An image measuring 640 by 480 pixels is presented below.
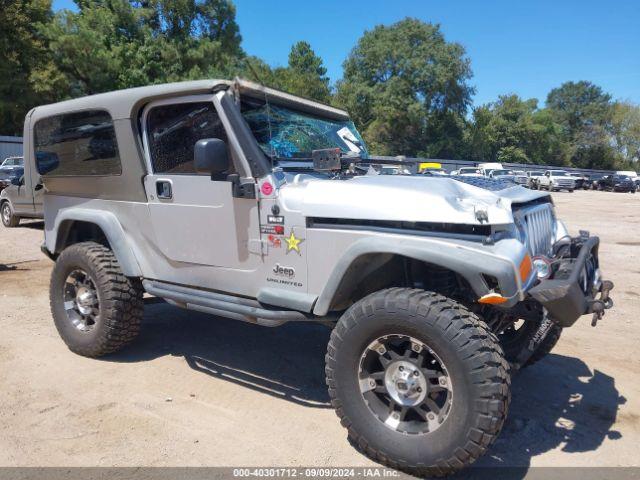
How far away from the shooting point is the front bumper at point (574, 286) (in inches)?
108

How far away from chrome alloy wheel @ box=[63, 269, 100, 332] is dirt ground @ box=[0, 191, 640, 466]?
1.01 feet

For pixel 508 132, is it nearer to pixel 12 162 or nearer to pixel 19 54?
pixel 19 54

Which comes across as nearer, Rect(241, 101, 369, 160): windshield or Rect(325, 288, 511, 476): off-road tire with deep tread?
Rect(325, 288, 511, 476): off-road tire with deep tread

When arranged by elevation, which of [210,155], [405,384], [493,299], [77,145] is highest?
[77,145]

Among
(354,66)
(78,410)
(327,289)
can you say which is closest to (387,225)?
(327,289)

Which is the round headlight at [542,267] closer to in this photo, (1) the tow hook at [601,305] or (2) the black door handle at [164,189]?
(1) the tow hook at [601,305]

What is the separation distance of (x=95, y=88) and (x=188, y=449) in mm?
32487

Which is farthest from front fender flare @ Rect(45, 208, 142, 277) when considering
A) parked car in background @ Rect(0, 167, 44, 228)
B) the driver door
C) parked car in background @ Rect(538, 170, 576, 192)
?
parked car in background @ Rect(538, 170, 576, 192)

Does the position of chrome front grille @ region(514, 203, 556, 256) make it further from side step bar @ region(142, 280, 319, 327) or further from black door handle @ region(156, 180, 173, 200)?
black door handle @ region(156, 180, 173, 200)

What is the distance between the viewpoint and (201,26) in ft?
116

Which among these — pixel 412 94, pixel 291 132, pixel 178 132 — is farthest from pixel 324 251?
pixel 412 94

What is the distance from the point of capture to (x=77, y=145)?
14.8 ft

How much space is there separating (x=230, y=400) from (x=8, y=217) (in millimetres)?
11667

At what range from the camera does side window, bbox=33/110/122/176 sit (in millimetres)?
4258
